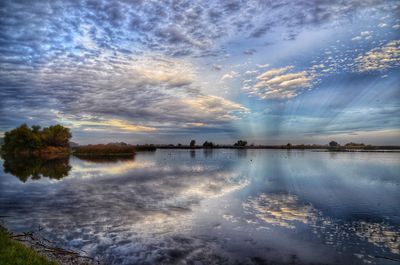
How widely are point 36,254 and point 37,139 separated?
129554 mm

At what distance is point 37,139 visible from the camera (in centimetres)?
12525

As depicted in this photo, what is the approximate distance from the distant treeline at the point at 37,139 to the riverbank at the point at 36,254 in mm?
125986

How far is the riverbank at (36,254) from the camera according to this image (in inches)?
425

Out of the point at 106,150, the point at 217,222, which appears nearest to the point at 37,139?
the point at 106,150

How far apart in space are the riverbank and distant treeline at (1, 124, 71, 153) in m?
126

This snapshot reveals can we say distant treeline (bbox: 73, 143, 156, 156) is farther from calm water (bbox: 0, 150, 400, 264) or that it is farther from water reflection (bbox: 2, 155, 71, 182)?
calm water (bbox: 0, 150, 400, 264)

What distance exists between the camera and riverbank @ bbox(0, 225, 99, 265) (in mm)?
10795

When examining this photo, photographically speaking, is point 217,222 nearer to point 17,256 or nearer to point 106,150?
point 17,256

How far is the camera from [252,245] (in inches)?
567

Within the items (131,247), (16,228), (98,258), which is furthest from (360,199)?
(16,228)

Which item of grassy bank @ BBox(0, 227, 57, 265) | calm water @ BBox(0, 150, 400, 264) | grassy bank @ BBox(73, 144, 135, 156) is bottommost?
calm water @ BBox(0, 150, 400, 264)

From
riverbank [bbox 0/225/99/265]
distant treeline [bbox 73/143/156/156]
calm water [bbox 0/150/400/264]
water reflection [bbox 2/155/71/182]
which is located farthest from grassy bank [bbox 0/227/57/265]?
distant treeline [bbox 73/143/156/156]

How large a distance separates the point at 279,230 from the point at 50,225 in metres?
13.6

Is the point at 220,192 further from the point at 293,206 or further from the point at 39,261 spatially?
the point at 39,261
